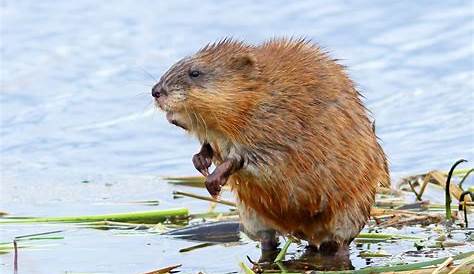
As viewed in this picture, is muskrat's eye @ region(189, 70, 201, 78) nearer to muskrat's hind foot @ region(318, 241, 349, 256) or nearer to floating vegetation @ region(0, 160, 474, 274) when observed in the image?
floating vegetation @ region(0, 160, 474, 274)

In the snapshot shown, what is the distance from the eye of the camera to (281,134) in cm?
670

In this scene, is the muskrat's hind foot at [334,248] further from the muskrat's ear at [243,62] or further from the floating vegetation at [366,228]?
the muskrat's ear at [243,62]

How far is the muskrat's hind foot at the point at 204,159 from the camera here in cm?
673

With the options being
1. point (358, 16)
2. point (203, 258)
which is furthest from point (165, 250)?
point (358, 16)

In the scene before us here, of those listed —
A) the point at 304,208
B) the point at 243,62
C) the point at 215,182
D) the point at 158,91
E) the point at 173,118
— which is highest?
the point at 243,62

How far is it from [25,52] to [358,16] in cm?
284

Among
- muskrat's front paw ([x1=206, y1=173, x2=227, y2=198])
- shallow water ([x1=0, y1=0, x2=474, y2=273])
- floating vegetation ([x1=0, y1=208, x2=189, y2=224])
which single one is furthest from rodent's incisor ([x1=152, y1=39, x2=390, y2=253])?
floating vegetation ([x1=0, y1=208, x2=189, y2=224])

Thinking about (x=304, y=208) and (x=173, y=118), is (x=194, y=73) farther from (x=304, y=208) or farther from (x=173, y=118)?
(x=304, y=208)

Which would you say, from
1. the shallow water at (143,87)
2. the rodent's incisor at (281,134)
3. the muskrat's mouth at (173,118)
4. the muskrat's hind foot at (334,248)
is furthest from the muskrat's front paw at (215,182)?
the muskrat's hind foot at (334,248)

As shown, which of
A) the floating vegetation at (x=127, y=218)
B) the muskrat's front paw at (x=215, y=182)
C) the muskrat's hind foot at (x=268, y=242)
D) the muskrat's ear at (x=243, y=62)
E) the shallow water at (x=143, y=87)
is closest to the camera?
the muskrat's front paw at (x=215, y=182)

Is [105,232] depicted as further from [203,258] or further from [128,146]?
[128,146]

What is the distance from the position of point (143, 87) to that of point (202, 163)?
4.44 metres

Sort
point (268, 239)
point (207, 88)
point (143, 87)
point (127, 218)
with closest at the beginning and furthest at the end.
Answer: point (207, 88), point (268, 239), point (127, 218), point (143, 87)

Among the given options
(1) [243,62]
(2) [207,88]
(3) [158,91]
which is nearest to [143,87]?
(1) [243,62]
